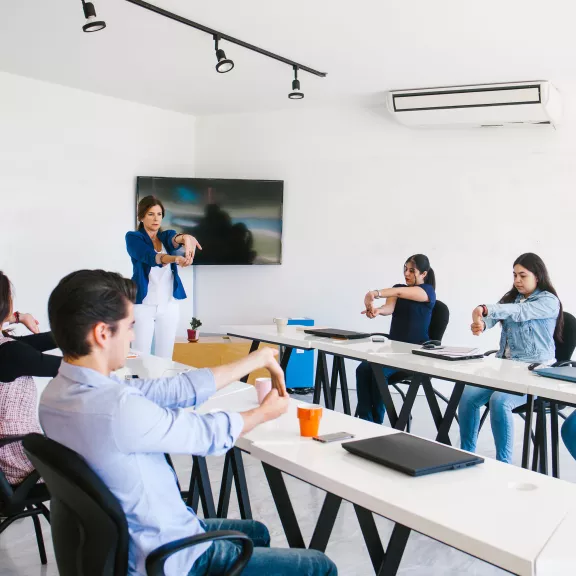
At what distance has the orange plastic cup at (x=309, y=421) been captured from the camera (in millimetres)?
1900

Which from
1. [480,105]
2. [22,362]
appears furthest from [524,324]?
[22,362]

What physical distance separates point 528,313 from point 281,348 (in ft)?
9.36

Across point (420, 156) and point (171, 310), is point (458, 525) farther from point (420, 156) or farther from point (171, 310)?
point (420, 156)

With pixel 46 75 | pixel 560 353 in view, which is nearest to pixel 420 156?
pixel 560 353

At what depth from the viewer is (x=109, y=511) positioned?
1303 mm

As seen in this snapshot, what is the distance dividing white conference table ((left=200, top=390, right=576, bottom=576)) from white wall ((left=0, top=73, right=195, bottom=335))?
Answer: 3.90 meters

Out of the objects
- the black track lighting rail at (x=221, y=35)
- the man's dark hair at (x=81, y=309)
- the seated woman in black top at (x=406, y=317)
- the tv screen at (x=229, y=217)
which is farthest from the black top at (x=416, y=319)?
the man's dark hair at (x=81, y=309)

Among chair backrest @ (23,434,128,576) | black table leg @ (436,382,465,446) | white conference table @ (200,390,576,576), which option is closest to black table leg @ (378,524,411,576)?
white conference table @ (200,390,576,576)

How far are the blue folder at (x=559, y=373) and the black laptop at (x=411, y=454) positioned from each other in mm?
1150

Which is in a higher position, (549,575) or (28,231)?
(28,231)

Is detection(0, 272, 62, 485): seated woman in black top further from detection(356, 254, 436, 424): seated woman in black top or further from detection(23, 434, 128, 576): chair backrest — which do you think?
detection(356, 254, 436, 424): seated woman in black top

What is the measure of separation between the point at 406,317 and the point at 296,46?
6.33ft

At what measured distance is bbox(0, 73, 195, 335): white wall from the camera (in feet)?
17.0

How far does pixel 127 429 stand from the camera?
4.42 feet
